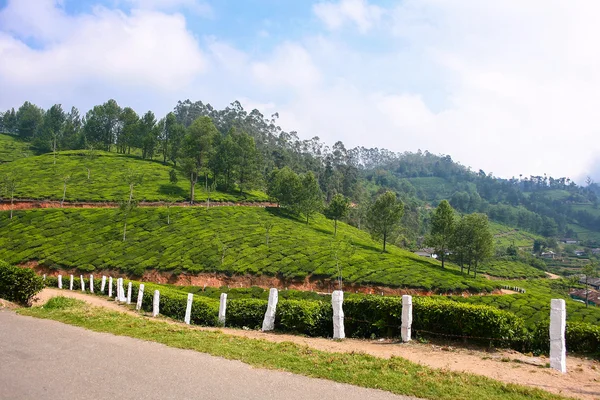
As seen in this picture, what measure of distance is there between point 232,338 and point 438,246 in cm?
4965

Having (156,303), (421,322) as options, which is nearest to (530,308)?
(421,322)

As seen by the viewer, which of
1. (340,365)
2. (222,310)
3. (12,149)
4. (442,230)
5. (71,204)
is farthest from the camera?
(12,149)

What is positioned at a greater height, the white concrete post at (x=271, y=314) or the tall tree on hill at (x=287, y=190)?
the tall tree on hill at (x=287, y=190)

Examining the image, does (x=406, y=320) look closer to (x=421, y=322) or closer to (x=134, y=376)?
(x=421, y=322)

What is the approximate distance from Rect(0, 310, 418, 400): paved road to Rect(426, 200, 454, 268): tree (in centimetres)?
5090

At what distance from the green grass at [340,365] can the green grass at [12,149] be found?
90982 millimetres

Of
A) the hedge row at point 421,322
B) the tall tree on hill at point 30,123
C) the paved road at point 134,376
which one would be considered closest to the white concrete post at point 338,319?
the hedge row at point 421,322

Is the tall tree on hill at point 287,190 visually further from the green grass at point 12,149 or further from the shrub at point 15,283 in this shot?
the green grass at point 12,149

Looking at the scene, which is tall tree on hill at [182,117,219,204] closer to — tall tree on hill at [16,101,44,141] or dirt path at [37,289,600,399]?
dirt path at [37,289,600,399]

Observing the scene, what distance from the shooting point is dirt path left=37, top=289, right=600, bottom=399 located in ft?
24.9

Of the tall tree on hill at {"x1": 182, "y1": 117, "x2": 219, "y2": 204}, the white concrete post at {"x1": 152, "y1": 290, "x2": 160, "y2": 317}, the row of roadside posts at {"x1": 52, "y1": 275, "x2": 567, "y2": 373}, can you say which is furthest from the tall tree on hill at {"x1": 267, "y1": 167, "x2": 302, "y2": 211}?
the white concrete post at {"x1": 152, "y1": 290, "x2": 160, "y2": 317}

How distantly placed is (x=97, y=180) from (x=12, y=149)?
40.7 meters

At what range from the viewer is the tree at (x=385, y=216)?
191 ft

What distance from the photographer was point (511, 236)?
132 m
